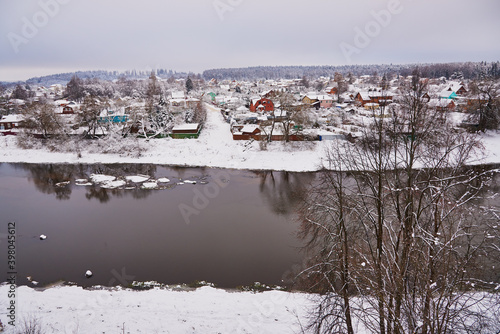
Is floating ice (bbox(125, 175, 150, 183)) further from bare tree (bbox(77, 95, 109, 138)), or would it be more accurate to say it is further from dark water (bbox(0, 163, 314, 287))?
bare tree (bbox(77, 95, 109, 138))

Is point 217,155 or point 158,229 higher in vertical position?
point 217,155

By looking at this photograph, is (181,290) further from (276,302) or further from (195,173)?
(195,173)

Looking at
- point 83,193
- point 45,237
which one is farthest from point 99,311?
point 83,193

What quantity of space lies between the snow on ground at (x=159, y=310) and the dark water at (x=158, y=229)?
861mm

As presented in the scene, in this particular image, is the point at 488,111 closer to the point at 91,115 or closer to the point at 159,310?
the point at 159,310

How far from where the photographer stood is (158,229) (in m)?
A: 12.0

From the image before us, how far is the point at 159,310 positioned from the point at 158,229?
500 cm

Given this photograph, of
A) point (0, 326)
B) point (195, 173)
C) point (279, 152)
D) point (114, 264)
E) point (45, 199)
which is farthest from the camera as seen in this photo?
point (279, 152)

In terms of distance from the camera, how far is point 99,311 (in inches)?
283

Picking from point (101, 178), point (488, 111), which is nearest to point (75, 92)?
point (101, 178)

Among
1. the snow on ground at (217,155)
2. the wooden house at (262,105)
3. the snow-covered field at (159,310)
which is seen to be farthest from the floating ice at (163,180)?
the wooden house at (262,105)

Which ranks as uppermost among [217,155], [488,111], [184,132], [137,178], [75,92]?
[75,92]

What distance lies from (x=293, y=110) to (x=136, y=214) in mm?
15043

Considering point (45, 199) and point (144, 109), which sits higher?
point (144, 109)
